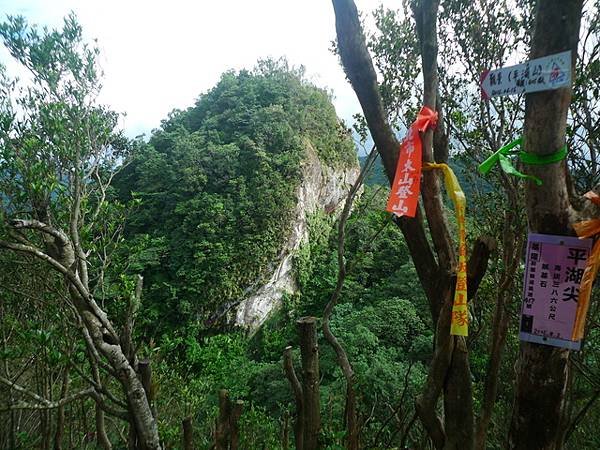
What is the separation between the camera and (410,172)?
136 cm

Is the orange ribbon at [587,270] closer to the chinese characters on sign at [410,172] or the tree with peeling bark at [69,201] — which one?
the chinese characters on sign at [410,172]

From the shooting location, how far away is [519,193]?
2473 mm

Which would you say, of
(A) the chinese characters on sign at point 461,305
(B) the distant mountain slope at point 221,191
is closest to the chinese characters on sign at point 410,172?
(A) the chinese characters on sign at point 461,305

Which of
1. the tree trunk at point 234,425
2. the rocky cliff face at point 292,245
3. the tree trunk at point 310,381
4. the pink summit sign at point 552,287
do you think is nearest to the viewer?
the pink summit sign at point 552,287

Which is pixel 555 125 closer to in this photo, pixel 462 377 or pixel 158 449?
pixel 462 377

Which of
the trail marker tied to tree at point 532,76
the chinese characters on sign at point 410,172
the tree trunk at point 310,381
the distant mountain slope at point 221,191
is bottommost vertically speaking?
the tree trunk at point 310,381

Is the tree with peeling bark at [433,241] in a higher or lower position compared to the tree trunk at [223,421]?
higher

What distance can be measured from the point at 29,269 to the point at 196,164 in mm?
11251

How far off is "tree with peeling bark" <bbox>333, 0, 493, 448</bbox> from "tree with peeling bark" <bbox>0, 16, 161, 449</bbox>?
81.8 inches

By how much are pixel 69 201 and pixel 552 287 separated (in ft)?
11.0

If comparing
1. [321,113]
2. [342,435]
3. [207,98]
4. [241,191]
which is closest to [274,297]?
[241,191]

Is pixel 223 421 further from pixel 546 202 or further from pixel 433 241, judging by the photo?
pixel 546 202

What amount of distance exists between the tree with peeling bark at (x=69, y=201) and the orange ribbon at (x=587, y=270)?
2.58 meters

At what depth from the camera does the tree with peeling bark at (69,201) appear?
8.53 feet
